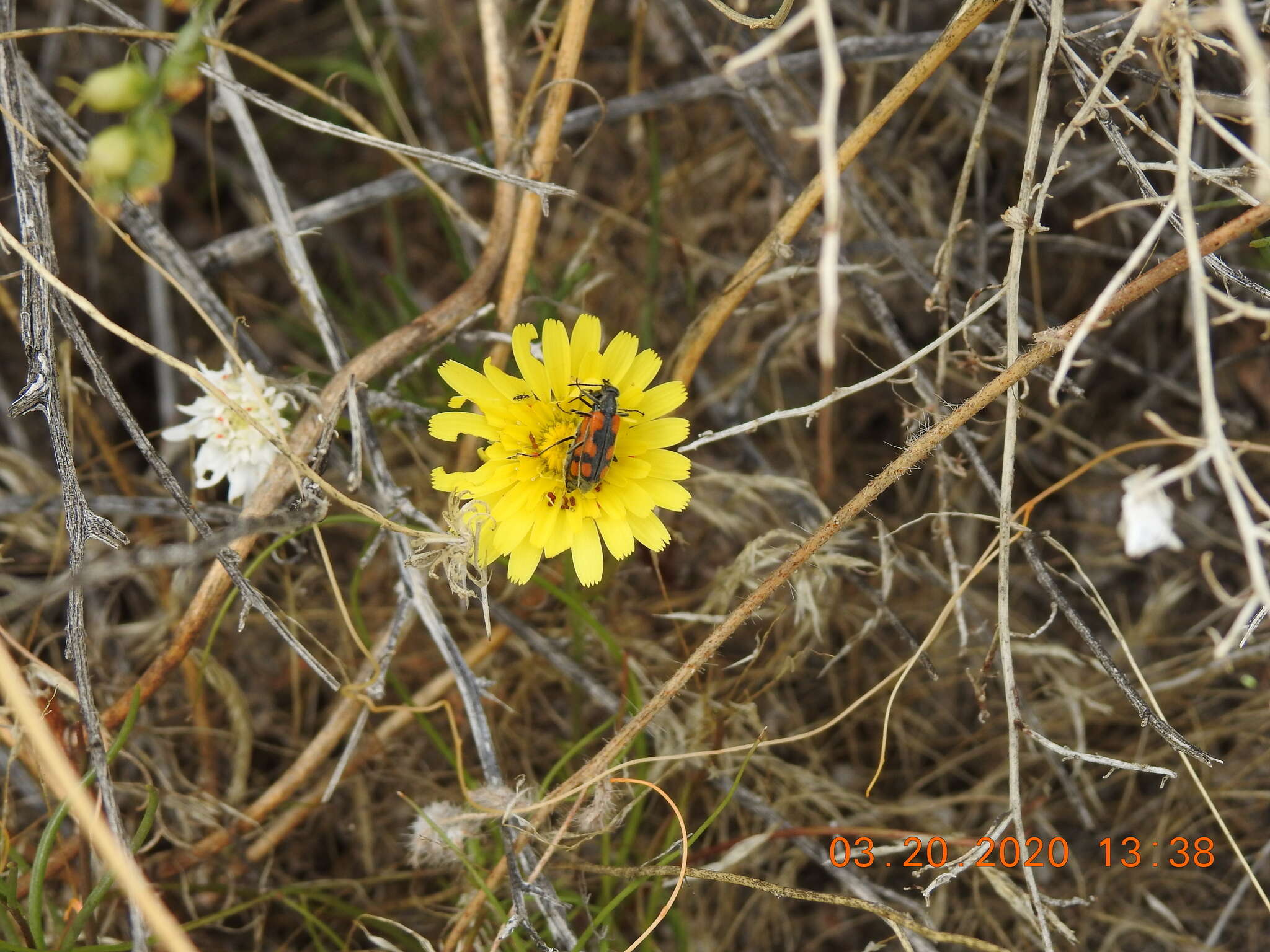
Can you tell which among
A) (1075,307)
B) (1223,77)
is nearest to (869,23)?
(1223,77)

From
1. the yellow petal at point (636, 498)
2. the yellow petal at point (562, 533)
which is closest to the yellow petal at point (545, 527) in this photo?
the yellow petal at point (562, 533)

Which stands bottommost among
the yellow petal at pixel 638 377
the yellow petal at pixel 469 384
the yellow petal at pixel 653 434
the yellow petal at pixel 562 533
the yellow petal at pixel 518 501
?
the yellow petal at pixel 562 533

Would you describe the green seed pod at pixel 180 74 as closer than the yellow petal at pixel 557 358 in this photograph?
Yes

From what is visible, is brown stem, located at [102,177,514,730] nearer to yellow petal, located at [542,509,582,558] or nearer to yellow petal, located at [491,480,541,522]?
yellow petal, located at [491,480,541,522]

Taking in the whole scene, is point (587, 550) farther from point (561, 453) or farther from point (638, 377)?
point (638, 377)

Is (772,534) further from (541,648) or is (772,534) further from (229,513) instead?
(229,513)

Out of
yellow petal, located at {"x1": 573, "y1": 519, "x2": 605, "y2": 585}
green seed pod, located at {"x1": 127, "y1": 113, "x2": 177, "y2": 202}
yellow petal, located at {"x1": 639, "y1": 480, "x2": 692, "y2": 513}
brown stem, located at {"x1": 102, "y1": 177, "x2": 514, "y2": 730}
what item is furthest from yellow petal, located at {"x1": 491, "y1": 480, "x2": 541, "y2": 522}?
green seed pod, located at {"x1": 127, "y1": 113, "x2": 177, "y2": 202}

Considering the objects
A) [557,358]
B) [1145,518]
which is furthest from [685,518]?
[1145,518]

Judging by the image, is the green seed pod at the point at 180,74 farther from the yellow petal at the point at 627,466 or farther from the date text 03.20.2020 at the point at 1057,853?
the date text 03.20.2020 at the point at 1057,853
